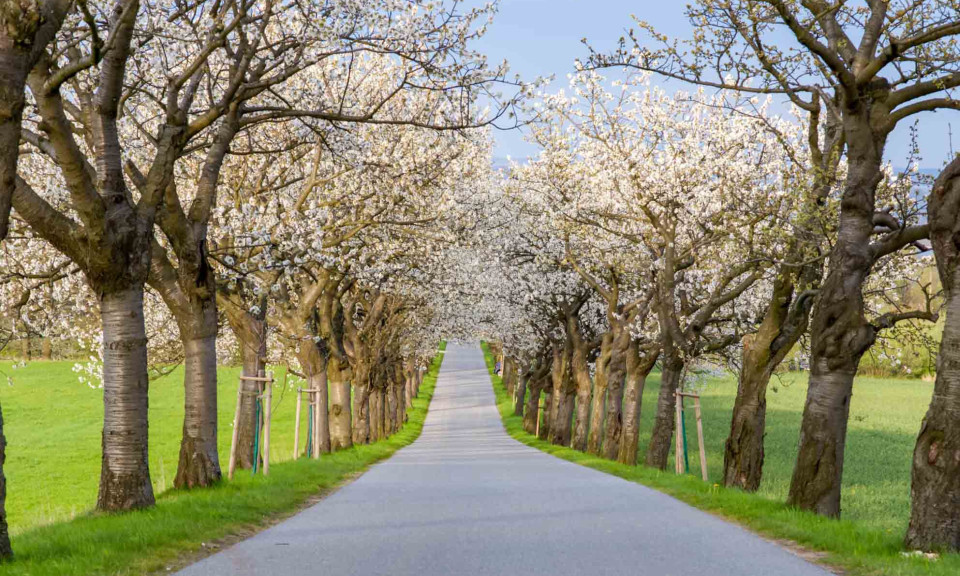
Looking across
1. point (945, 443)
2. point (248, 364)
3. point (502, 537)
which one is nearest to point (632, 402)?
point (248, 364)

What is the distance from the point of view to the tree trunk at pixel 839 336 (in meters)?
12.1

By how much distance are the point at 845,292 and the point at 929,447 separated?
3275mm

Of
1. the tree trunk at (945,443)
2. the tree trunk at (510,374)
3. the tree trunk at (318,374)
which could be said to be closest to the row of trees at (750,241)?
the tree trunk at (945,443)

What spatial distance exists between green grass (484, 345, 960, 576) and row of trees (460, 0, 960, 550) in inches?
30.7

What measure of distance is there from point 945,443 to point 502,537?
4.62 metres

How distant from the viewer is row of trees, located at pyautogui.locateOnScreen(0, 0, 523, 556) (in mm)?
11062

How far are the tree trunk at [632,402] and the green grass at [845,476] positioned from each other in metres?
1.29

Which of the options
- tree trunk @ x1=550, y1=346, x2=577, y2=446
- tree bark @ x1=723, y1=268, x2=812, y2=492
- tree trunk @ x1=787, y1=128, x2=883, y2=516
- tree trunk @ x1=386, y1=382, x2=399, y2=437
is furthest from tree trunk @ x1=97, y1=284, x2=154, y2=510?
tree trunk @ x1=386, y1=382, x2=399, y2=437

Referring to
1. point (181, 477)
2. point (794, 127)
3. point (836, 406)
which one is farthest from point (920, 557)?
point (794, 127)

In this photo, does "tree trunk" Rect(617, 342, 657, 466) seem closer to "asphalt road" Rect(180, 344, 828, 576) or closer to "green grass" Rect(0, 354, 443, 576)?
"green grass" Rect(0, 354, 443, 576)

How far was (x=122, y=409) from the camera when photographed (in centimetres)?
1177

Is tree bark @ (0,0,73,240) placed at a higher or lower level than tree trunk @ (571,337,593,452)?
higher

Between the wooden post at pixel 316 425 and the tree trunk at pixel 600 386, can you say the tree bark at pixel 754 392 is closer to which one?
the wooden post at pixel 316 425

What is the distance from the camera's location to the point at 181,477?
575 inches
